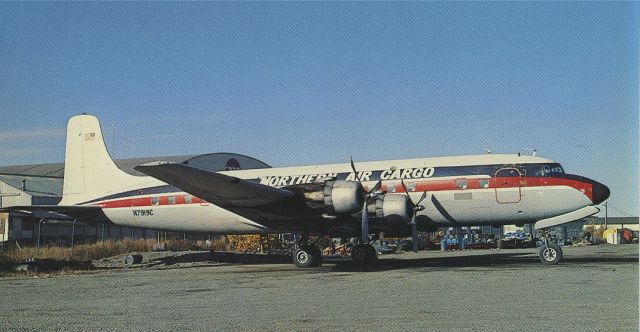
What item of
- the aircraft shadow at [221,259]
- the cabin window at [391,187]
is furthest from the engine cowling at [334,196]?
the aircraft shadow at [221,259]

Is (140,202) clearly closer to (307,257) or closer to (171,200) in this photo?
(171,200)

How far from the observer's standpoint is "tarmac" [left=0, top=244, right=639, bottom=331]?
319 inches

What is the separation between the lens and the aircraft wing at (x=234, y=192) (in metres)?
17.5

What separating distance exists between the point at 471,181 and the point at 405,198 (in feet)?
7.60

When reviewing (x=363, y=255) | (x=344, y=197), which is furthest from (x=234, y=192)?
(x=363, y=255)

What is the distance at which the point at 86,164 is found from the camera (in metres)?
25.7

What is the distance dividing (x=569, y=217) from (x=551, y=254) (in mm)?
1272

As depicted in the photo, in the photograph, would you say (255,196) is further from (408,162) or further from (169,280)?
(408,162)

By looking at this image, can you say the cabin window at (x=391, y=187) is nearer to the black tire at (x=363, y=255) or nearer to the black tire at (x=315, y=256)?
the black tire at (x=363, y=255)

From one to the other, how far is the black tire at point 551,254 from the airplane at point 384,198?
30 millimetres

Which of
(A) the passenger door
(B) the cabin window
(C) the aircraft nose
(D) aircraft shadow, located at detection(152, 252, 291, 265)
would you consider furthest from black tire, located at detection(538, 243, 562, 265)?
(D) aircraft shadow, located at detection(152, 252, 291, 265)

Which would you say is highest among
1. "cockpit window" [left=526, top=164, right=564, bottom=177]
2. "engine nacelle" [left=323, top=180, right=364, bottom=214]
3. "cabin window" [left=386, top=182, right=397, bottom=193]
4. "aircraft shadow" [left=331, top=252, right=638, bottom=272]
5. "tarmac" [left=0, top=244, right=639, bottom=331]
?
"cockpit window" [left=526, top=164, right=564, bottom=177]

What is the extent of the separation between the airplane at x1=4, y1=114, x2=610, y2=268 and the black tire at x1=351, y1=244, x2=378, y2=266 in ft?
0.11

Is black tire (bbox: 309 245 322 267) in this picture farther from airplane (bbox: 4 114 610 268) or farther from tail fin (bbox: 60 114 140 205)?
tail fin (bbox: 60 114 140 205)
